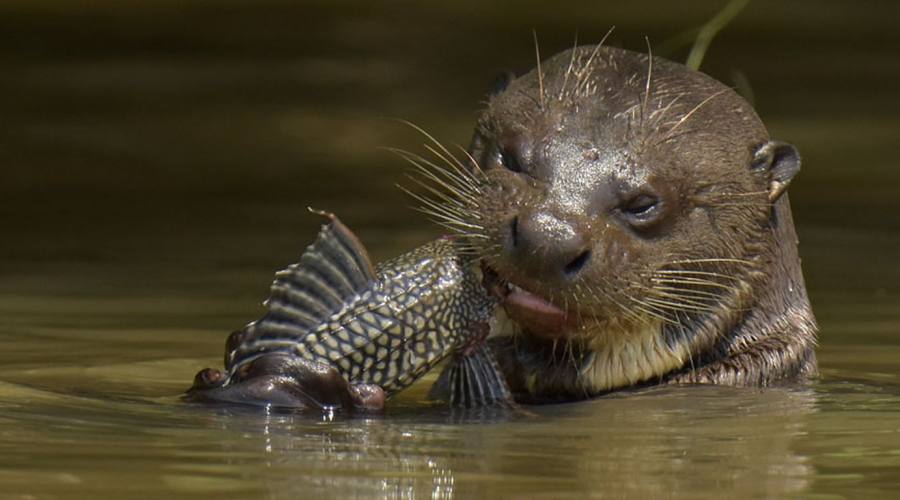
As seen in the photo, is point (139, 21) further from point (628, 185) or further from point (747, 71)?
point (628, 185)

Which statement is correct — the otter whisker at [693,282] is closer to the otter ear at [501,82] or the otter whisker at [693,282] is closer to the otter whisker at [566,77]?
the otter whisker at [566,77]

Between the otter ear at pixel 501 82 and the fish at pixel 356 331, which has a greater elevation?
the otter ear at pixel 501 82

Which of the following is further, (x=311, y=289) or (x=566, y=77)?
(x=566, y=77)

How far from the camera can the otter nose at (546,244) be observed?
513 cm

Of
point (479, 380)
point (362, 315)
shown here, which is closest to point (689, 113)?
point (479, 380)

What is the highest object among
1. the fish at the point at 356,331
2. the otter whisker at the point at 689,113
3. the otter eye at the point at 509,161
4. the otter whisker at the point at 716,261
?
the otter whisker at the point at 689,113

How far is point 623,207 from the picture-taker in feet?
18.0

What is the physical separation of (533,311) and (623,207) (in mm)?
344

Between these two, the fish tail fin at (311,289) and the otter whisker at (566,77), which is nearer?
the fish tail fin at (311,289)

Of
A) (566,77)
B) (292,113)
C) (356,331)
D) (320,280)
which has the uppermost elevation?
(292,113)


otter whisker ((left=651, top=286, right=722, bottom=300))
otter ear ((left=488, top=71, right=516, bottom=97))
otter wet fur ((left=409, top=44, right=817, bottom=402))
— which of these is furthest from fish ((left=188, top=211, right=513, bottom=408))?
otter ear ((left=488, top=71, right=516, bottom=97))

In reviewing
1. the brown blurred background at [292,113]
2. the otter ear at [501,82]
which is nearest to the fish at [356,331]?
the otter ear at [501,82]

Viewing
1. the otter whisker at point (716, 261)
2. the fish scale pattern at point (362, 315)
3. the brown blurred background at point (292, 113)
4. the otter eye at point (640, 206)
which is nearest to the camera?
the fish scale pattern at point (362, 315)

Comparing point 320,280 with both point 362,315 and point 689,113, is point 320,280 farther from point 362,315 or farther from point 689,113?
point 689,113
